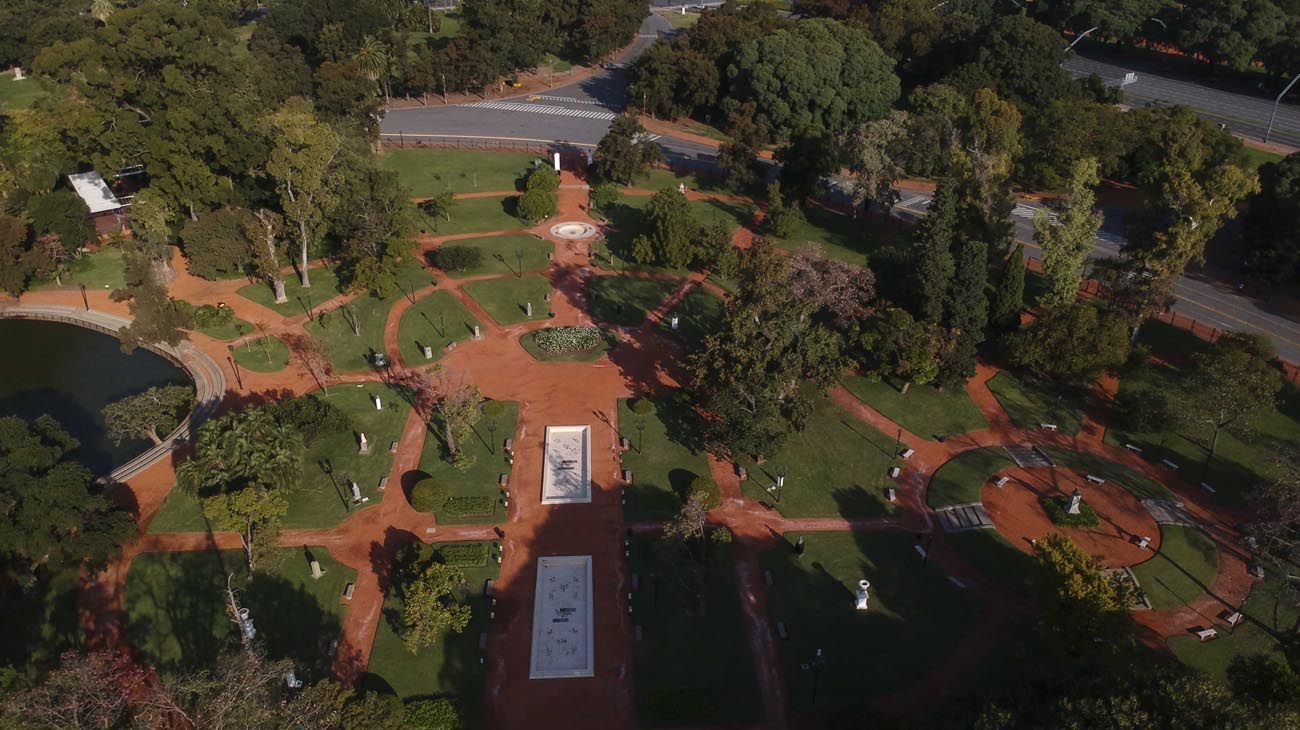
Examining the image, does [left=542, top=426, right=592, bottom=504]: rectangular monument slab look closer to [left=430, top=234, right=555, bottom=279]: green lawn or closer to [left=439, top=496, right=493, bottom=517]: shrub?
[left=439, top=496, right=493, bottom=517]: shrub

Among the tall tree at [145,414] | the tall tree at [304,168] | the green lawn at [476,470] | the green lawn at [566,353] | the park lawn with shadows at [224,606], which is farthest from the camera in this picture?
the tall tree at [304,168]

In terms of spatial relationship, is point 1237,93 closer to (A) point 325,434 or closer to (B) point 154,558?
(A) point 325,434

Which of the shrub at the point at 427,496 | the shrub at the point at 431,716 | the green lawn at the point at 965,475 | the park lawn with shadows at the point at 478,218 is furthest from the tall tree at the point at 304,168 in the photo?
the green lawn at the point at 965,475

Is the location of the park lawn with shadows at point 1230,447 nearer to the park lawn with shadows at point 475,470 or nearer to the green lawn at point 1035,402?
the green lawn at point 1035,402

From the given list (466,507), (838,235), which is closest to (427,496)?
(466,507)

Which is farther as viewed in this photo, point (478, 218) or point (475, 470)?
point (478, 218)

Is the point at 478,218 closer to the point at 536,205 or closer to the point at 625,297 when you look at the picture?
the point at 536,205

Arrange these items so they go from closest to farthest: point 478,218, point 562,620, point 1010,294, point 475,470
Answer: point 562,620 → point 475,470 → point 1010,294 → point 478,218
